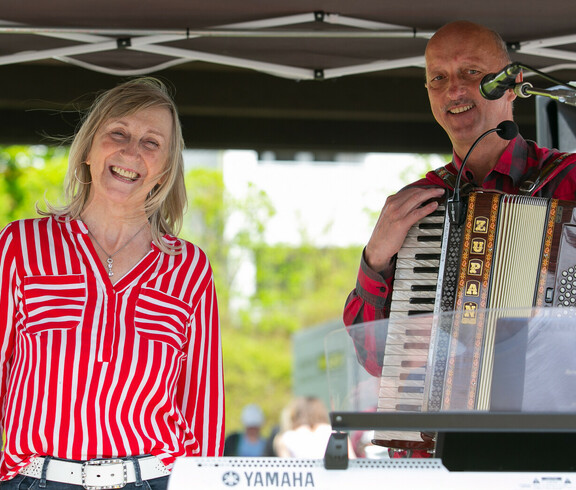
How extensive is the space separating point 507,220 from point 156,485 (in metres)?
1.18

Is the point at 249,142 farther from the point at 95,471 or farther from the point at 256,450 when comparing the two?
the point at 256,450

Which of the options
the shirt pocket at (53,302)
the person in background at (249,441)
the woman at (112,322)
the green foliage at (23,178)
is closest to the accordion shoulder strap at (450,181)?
the woman at (112,322)

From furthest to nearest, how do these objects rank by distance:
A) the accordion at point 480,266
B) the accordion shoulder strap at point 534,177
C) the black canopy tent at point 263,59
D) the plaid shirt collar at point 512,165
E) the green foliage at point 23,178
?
1. the green foliage at point 23,178
2. the black canopy tent at point 263,59
3. the plaid shirt collar at point 512,165
4. the accordion shoulder strap at point 534,177
5. the accordion at point 480,266

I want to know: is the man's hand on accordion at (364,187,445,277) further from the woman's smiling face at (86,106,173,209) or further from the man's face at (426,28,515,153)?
the woman's smiling face at (86,106,173,209)

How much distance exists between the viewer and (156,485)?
2.46m

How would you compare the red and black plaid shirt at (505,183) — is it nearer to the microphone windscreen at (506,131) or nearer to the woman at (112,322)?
the microphone windscreen at (506,131)

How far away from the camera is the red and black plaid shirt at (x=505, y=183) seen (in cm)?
282

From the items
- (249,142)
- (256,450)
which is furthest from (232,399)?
(249,142)

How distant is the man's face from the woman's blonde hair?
2.91 ft

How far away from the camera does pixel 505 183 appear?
295cm

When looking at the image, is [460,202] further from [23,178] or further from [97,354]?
[23,178]

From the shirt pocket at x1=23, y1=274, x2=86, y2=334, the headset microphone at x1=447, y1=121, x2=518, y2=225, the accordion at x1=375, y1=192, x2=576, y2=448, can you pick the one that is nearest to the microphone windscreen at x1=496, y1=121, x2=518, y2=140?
the headset microphone at x1=447, y1=121, x2=518, y2=225

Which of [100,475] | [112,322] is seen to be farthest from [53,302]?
[100,475]

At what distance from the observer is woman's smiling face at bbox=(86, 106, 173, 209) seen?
2770 mm
